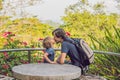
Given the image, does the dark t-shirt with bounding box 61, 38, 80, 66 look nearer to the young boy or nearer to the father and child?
the father and child

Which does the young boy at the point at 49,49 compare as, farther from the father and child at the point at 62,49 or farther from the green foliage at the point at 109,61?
the green foliage at the point at 109,61

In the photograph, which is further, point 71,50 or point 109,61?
point 109,61

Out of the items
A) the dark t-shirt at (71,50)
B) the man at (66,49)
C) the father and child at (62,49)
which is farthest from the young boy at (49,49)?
the dark t-shirt at (71,50)

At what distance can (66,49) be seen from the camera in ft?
15.0

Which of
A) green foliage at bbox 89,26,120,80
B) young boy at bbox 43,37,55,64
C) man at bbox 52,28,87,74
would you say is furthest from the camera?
green foliage at bbox 89,26,120,80

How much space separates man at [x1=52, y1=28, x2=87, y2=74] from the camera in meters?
4.55

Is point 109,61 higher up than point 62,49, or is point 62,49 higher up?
point 62,49

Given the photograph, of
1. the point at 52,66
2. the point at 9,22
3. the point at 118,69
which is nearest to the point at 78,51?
the point at 52,66

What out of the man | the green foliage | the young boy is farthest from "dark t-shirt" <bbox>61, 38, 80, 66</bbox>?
the green foliage

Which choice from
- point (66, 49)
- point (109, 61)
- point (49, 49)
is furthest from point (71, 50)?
point (109, 61)

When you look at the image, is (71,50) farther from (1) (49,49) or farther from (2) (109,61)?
(2) (109,61)

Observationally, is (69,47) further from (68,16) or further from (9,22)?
(68,16)

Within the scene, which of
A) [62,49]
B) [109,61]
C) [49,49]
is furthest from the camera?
[109,61]

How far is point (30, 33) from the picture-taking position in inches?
449
